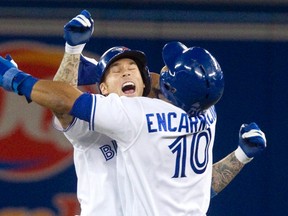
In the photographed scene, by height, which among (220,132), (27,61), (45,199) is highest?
(27,61)

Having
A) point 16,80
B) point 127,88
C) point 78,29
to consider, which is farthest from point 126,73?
point 16,80

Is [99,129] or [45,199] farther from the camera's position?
[45,199]

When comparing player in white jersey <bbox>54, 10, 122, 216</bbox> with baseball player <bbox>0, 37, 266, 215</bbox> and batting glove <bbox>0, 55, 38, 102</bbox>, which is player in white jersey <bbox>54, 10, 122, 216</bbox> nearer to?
baseball player <bbox>0, 37, 266, 215</bbox>

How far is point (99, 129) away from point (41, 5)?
3039 mm

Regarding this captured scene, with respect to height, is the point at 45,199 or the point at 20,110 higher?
the point at 20,110

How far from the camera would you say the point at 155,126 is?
3998 mm

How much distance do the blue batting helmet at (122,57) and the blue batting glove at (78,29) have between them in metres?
0.24

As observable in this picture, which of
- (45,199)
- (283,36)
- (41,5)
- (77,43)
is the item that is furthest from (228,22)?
(77,43)

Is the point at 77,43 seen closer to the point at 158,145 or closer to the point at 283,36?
the point at 158,145

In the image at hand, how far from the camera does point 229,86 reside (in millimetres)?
7051

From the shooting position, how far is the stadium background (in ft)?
22.6

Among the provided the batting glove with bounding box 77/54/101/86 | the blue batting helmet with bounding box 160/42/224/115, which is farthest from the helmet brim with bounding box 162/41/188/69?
the batting glove with bounding box 77/54/101/86

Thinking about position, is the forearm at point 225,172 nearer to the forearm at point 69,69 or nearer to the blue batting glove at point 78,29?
the forearm at point 69,69

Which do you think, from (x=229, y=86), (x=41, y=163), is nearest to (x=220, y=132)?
(x=229, y=86)
